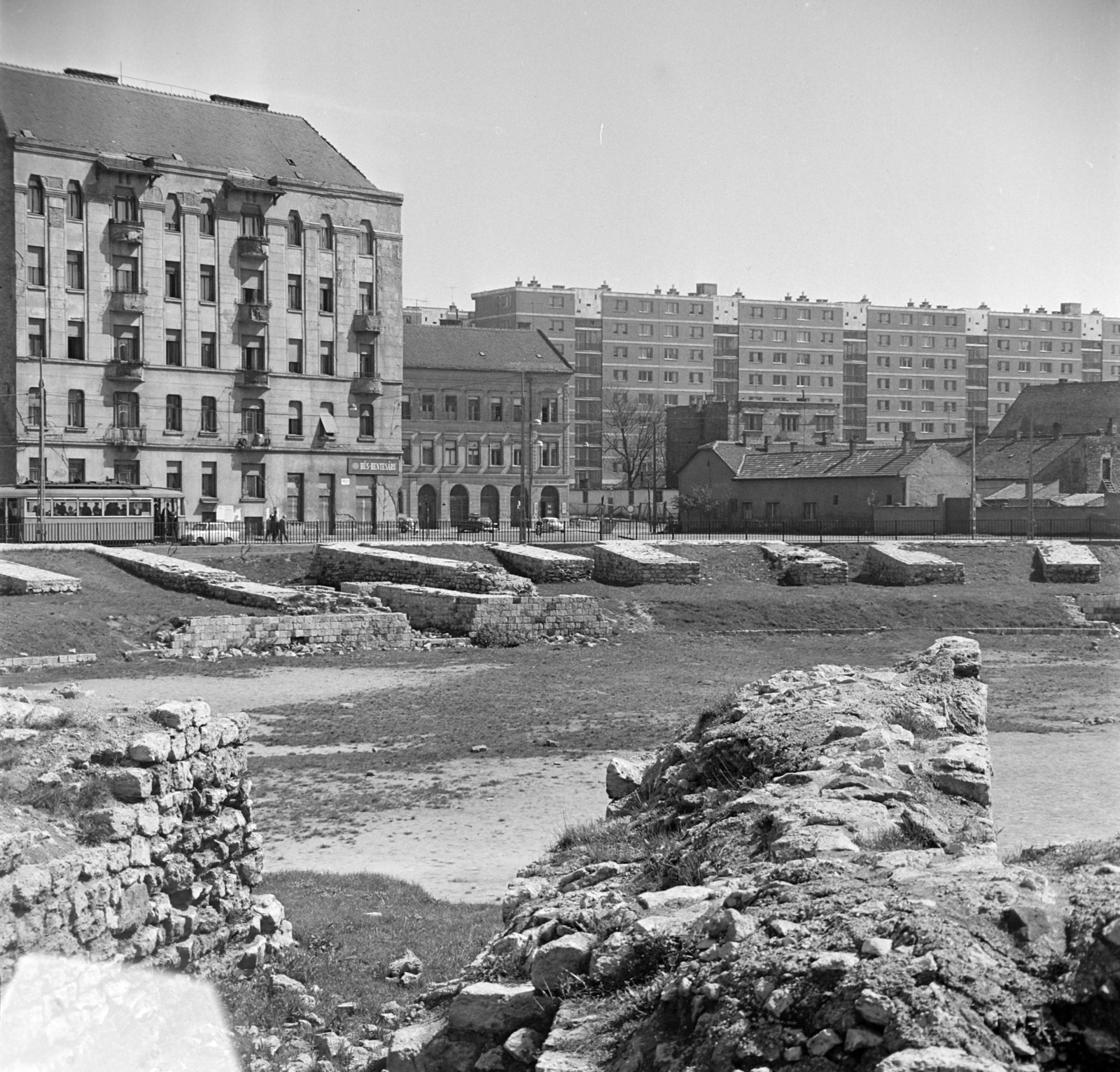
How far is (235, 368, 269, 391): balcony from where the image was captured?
2562 inches

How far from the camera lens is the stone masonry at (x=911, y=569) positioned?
4194 centimetres

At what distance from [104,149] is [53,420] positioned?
12.5 metres

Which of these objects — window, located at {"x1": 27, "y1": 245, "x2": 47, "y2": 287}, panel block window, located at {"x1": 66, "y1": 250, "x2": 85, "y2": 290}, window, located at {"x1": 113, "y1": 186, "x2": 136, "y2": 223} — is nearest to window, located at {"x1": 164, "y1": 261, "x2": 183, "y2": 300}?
window, located at {"x1": 113, "y1": 186, "x2": 136, "y2": 223}

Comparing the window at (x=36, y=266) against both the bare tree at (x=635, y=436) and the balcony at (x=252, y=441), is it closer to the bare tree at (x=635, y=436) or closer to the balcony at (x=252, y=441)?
the balcony at (x=252, y=441)

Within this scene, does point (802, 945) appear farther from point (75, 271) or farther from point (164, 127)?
point (164, 127)

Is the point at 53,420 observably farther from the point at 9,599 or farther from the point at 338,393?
the point at 9,599

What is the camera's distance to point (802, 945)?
523 cm

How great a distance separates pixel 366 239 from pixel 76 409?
17349 millimetres

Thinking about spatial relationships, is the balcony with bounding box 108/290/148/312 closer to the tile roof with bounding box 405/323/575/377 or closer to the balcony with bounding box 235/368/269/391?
the balcony with bounding box 235/368/269/391

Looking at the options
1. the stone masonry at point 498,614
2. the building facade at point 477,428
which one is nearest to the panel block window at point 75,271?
the building facade at point 477,428

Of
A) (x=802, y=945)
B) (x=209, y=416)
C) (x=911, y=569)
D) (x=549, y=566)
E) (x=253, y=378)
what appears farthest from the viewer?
(x=253, y=378)

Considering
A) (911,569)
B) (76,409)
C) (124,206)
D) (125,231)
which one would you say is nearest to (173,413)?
(76,409)

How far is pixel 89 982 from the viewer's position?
23.6 ft

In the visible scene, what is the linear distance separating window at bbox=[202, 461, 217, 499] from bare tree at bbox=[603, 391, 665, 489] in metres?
44.2
